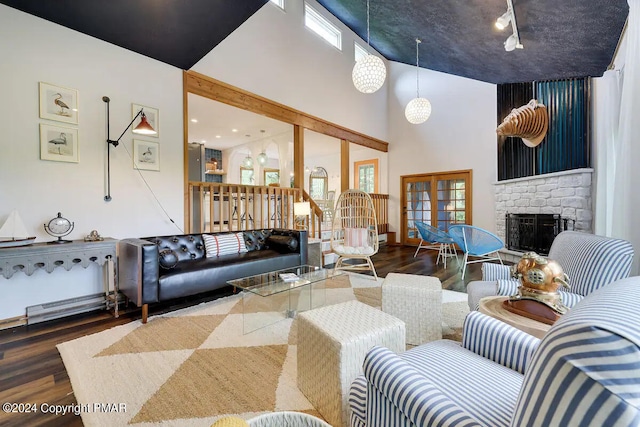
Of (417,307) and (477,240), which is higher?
(477,240)

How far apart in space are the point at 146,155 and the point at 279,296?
7.67ft

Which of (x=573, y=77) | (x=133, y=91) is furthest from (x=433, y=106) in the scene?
(x=133, y=91)

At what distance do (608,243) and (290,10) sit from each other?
5.72 metres

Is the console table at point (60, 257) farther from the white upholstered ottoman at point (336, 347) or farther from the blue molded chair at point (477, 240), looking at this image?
the blue molded chair at point (477, 240)

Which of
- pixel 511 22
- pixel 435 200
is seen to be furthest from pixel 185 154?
pixel 435 200

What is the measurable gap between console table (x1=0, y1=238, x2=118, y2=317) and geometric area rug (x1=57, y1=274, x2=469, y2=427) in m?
0.72

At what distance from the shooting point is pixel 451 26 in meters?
4.08

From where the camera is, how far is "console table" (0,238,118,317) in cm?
224

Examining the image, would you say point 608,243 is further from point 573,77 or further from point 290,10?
point 290,10

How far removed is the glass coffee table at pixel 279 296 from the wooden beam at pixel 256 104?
2808 mm

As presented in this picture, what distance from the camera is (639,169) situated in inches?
76.7

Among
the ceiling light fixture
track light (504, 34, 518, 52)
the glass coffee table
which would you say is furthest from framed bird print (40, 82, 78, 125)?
track light (504, 34, 518, 52)

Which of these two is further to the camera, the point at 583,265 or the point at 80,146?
the point at 80,146

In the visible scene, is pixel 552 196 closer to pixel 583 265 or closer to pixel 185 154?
pixel 583 265
